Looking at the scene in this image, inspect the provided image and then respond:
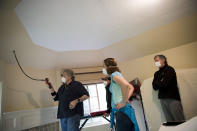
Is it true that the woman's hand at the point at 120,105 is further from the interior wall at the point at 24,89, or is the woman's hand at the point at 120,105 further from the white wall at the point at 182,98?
the interior wall at the point at 24,89

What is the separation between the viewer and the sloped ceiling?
184 cm

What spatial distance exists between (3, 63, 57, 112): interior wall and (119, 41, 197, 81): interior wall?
1531 millimetres

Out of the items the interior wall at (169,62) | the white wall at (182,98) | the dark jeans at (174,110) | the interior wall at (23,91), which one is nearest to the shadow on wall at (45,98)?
the interior wall at (23,91)

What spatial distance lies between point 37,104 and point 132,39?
1.91m

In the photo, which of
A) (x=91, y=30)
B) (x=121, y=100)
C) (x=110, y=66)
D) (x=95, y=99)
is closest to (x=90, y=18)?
(x=91, y=30)

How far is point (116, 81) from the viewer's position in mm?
1160

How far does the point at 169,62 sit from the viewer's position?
94.5 inches

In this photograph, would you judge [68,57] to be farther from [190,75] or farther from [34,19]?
[190,75]

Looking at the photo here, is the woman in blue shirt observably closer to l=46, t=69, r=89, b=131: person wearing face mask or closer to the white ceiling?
l=46, t=69, r=89, b=131: person wearing face mask

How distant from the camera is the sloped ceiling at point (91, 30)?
72.6 inches

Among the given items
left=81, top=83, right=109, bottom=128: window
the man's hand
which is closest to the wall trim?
left=81, top=83, right=109, bottom=128: window

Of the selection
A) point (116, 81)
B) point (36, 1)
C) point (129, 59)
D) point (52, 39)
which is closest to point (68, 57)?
point (52, 39)

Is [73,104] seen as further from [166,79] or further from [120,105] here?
[166,79]

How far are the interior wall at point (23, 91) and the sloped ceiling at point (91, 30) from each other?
136mm
